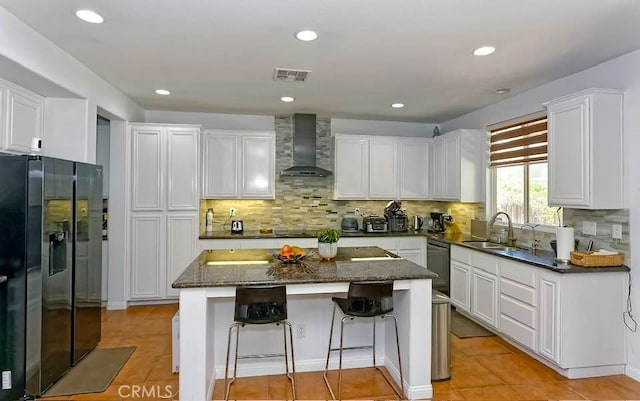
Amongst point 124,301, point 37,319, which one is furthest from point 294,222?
point 37,319

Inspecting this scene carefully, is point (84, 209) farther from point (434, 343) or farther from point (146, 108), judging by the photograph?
point (434, 343)

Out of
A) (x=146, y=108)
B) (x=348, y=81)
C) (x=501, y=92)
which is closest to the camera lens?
(x=348, y=81)

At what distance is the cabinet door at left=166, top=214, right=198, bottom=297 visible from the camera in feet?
15.8

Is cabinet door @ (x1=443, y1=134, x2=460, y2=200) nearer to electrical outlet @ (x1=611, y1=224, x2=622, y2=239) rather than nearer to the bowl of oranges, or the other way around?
electrical outlet @ (x1=611, y1=224, x2=622, y2=239)

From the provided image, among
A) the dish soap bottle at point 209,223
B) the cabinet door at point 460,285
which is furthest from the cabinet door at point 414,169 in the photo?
the dish soap bottle at point 209,223

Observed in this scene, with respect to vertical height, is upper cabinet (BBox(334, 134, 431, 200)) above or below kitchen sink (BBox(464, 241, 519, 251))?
above

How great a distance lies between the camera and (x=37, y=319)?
2594 mm

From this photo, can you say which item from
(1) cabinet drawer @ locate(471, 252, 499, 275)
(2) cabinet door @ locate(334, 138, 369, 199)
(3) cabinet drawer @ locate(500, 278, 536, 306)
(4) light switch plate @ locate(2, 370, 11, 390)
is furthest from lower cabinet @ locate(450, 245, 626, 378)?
(4) light switch plate @ locate(2, 370, 11, 390)

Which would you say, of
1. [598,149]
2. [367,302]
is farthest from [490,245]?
[367,302]

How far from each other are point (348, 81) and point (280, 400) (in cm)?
295

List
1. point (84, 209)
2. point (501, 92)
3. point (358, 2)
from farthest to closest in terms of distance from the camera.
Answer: point (501, 92), point (84, 209), point (358, 2)

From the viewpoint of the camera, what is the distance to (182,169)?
4.85 meters

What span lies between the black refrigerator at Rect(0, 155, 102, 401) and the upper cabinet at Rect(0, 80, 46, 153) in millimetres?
436

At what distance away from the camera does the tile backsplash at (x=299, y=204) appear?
18.2ft
